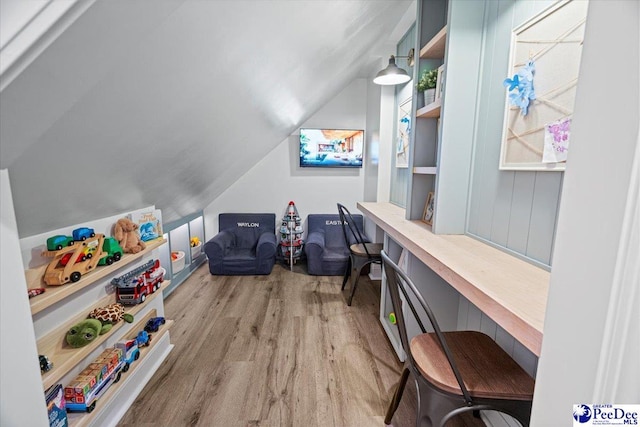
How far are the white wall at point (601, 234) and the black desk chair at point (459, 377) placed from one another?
39cm

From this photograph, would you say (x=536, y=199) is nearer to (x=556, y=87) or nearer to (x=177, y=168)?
(x=556, y=87)

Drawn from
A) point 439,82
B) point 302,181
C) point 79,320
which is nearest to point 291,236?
point 302,181

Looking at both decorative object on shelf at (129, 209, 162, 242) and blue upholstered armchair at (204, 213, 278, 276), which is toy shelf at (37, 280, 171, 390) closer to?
decorative object on shelf at (129, 209, 162, 242)

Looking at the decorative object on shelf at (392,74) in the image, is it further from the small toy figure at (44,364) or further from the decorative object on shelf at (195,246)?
the decorative object on shelf at (195,246)

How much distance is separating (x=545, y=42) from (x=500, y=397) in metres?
1.33

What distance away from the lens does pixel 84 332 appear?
1.29 metres

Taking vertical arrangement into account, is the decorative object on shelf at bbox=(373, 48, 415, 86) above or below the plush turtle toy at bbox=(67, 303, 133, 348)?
above

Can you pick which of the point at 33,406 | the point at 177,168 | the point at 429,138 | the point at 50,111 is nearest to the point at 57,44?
the point at 50,111

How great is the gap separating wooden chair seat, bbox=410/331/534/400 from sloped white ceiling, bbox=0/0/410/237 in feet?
4.44

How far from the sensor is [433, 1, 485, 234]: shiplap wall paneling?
1.45 m

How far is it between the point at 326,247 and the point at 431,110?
258cm

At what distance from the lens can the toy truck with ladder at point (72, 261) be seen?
116 centimetres

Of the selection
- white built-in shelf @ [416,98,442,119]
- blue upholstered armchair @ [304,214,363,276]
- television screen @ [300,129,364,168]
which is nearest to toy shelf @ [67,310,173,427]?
blue upholstered armchair @ [304,214,363,276]

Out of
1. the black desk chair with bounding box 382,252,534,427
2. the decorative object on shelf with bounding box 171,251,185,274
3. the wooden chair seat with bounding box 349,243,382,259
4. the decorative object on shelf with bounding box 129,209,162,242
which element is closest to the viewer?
the black desk chair with bounding box 382,252,534,427
